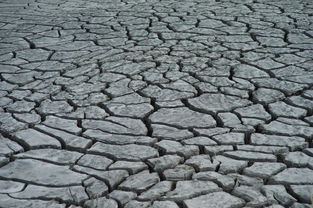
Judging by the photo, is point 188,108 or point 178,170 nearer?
point 178,170

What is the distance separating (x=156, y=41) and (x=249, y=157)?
2.18 metres

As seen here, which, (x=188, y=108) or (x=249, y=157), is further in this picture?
(x=188, y=108)

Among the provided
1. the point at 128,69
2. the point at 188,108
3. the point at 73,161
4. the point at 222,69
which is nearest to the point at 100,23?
the point at 128,69

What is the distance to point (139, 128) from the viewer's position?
9.50 feet

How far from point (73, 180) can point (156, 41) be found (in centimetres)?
231

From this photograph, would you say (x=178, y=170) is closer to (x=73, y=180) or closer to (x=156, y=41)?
(x=73, y=180)

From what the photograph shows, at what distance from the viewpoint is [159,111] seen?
3.11 metres

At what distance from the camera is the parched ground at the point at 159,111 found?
7.52 feet

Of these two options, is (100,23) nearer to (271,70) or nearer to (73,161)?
(271,70)

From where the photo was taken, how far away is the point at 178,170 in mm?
2424

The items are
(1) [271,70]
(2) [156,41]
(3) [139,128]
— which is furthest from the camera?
(2) [156,41]

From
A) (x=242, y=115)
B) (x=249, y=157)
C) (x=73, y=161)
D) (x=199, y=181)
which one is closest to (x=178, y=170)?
(x=199, y=181)

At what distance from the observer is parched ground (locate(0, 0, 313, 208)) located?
90.3 inches

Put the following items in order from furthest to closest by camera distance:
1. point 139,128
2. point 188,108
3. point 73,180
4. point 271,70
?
1. point 271,70
2. point 188,108
3. point 139,128
4. point 73,180
